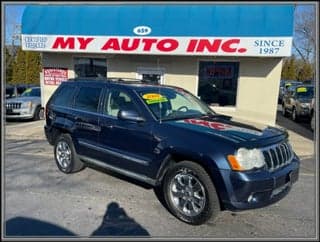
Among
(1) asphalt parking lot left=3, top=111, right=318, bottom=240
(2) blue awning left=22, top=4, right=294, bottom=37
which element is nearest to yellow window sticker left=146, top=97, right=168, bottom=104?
(1) asphalt parking lot left=3, top=111, right=318, bottom=240

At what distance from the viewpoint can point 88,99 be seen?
5684mm

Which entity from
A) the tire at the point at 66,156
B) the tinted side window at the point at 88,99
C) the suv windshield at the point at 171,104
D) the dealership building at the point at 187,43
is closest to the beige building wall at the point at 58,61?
the dealership building at the point at 187,43

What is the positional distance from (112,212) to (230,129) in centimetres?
194

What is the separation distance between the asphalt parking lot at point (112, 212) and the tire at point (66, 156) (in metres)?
0.15

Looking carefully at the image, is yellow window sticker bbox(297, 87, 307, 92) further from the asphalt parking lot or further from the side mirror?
the side mirror

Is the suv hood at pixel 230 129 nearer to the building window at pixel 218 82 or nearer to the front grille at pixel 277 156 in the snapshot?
the front grille at pixel 277 156

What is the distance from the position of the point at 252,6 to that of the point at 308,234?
7.95 metres

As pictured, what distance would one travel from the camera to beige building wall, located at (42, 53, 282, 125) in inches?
421

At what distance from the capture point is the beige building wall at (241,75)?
35.1 feet

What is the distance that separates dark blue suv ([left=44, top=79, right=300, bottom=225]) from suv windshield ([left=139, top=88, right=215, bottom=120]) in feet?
0.06

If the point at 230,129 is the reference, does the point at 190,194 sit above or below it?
below

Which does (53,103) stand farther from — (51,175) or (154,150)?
(154,150)

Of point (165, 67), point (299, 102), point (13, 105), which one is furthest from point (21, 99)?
point (299, 102)

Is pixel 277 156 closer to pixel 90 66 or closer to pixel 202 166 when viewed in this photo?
pixel 202 166
